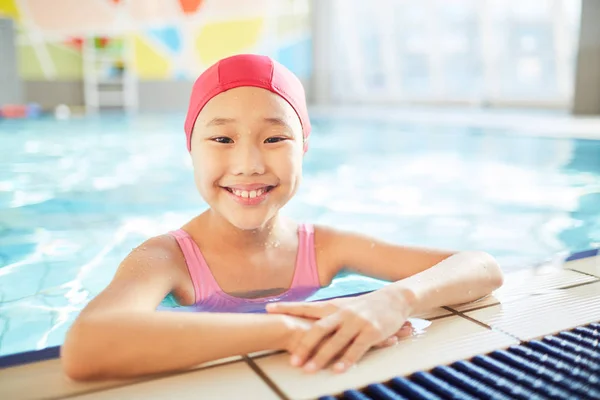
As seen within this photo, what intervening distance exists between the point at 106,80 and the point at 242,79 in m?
12.5

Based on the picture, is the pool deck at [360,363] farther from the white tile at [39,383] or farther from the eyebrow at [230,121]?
the eyebrow at [230,121]

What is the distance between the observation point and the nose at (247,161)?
1526 mm

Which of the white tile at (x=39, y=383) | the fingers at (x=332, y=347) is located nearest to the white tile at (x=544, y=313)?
the fingers at (x=332, y=347)

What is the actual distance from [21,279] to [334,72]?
46.3 ft

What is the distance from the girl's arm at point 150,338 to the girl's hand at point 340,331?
4 cm

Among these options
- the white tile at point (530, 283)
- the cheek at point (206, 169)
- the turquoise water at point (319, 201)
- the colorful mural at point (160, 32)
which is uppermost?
the colorful mural at point (160, 32)

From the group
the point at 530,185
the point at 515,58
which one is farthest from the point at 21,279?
the point at 515,58

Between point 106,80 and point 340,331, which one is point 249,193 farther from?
point 106,80

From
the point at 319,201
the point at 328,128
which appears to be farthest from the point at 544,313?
the point at 328,128

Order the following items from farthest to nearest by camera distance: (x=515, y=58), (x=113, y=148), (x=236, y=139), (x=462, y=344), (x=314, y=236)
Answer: (x=515, y=58), (x=113, y=148), (x=314, y=236), (x=236, y=139), (x=462, y=344)

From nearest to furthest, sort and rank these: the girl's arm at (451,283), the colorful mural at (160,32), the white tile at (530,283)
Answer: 1. the girl's arm at (451,283)
2. the white tile at (530,283)
3. the colorful mural at (160,32)

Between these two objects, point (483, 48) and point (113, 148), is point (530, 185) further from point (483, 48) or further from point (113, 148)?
point (483, 48)

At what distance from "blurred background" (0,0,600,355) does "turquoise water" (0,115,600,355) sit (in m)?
0.02

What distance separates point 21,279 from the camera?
2.56 meters
